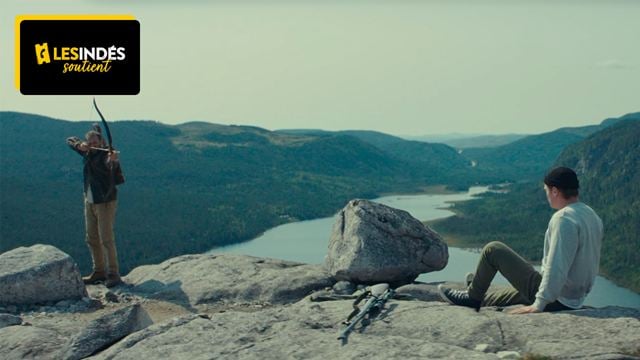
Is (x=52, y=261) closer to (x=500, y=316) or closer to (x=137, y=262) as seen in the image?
(x=500, y=316)

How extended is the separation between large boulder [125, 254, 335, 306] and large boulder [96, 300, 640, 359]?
591 centimetres

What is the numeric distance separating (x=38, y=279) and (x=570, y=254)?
13256 millimetres

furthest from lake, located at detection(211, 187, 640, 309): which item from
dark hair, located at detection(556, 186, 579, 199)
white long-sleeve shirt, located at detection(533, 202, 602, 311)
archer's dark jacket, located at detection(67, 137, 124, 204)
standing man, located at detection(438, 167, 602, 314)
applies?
dark hair, located at detection(556, 186, 579, 199)

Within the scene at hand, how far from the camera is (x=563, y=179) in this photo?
33.7 feet

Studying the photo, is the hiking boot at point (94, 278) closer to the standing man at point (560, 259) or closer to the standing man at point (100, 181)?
the standing man at point (100, 181)

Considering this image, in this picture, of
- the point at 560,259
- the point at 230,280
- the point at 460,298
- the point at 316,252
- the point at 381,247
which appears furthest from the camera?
the point at 316,252

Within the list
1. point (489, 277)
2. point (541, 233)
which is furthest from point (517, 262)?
point (541, 233)

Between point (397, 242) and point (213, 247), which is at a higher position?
point (397, 242)

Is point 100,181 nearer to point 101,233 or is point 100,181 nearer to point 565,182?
point 101,233

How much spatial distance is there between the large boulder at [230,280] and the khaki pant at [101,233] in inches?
39.4

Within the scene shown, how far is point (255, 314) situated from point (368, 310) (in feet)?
6.70

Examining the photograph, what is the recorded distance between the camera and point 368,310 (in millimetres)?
10984

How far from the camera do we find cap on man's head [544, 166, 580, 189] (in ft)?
33.7

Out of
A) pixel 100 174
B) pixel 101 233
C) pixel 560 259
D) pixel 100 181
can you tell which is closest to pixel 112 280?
pixel 101 233
